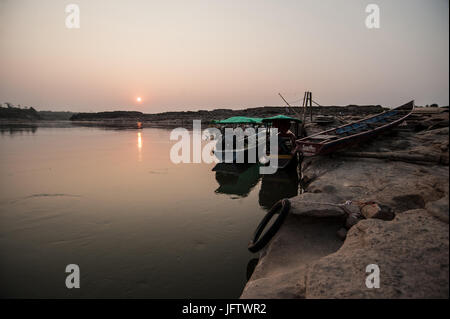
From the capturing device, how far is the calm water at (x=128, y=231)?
17.9 ft

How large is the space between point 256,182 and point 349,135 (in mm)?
6768

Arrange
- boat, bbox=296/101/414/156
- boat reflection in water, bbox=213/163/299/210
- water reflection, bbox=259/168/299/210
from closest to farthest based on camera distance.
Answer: water reflection, bbox=259/168/299/210 → boat, bbox=296/101/414/156 → boat reflection in water, bbox=213/163/299/210

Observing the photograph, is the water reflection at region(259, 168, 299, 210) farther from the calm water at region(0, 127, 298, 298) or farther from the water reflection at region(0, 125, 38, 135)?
the water reflection at region(0, 125, 38, 135)

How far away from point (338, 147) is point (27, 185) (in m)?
17.9

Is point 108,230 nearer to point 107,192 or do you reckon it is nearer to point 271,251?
point 107,192

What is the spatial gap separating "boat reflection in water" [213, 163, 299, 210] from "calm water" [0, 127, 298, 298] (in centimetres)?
10

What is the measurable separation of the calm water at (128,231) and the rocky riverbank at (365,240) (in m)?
1.59

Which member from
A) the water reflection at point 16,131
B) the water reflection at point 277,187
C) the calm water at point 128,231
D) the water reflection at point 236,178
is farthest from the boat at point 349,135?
the water reflection at point 16,131

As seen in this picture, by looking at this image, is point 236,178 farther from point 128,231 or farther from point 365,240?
point 365,240

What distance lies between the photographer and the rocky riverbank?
130 inches

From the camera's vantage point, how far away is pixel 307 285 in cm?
365

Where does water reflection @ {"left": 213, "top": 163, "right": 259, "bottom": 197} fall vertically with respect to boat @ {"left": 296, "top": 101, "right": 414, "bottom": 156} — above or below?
below

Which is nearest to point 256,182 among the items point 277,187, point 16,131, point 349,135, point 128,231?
point 277,187

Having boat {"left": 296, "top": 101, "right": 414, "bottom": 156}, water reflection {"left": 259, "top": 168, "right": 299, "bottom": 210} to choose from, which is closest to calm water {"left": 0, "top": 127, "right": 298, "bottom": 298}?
water reflection {"left": 259, "top": 168, "right": 299, "bottom": 210}
